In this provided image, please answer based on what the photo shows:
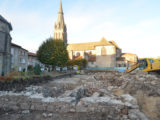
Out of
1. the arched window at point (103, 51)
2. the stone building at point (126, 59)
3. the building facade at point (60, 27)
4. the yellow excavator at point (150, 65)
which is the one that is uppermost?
the building facade at point (60, 27)

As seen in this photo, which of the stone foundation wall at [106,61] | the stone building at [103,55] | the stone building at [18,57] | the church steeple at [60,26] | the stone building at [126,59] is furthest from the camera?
the church steeple at [60,26]

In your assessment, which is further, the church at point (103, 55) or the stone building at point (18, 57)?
the church at point (103, 55)

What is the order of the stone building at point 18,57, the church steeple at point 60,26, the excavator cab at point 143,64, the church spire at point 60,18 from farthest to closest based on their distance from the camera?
the church spire at point 60,18, the church steeple at point 60,26, the stone building at point 18,57, the excavator cab at point 143,64

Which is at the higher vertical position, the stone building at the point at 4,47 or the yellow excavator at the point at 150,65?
the stone building at the point at 4,47

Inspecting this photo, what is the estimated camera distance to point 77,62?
138 ft

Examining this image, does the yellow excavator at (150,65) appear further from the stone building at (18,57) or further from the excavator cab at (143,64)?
the stone building at (18,57)

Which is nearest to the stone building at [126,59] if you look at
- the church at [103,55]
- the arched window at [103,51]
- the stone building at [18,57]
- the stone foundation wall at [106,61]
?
the church at [103,55]

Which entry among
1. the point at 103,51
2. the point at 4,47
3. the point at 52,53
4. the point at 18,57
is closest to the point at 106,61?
the point at 103,51

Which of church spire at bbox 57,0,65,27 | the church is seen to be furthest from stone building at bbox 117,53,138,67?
church spire at bbox 57,0,65,27

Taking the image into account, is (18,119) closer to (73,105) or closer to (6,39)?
(73,105)

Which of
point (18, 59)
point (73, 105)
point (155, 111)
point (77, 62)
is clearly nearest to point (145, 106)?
point (155, 111)

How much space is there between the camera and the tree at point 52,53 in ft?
84.1

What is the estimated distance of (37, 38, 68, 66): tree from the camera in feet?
84.1

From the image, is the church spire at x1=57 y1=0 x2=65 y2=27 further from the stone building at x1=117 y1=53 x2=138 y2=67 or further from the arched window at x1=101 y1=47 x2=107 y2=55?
the stone building at x1=117 y1=53 x2=138 y2=67
